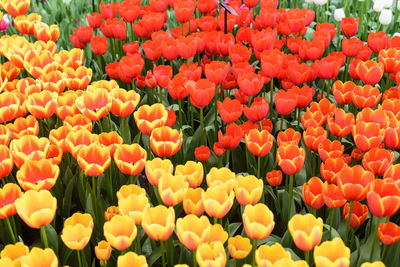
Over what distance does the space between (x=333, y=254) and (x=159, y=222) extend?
1.73 feet

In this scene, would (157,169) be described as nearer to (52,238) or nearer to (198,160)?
(52,238)

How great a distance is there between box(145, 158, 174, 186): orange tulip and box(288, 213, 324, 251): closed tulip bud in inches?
20.0

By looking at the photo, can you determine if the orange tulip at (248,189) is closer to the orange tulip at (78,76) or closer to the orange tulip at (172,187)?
the orange tulip at (172,187)

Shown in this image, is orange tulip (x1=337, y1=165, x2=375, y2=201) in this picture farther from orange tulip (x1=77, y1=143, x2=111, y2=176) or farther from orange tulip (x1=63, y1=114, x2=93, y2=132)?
orange tulip (x1=63, y1=114, x2=93, y2=132)

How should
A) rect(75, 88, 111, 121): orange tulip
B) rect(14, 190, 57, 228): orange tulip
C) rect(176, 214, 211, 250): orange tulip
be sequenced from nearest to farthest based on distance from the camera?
rect(176, 214, 211, 250): orange tulip < rect(14, 190, 57, 228): orange tulip < rect(75, 88, 111, 121): orange tulip

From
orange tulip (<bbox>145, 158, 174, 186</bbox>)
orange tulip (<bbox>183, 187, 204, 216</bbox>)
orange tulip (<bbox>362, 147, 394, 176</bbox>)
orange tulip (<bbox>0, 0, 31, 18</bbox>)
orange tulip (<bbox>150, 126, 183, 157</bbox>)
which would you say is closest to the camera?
orange tulip (<bbox>183, 187, 204, 216</bbox>)

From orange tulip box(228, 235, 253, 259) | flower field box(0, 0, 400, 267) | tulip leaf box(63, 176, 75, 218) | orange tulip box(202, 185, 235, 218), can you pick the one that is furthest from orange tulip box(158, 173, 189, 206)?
tulip leaf box(63, 176, 75, 218)

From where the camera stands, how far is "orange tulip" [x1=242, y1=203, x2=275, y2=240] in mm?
1485

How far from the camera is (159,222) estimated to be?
5.03 feet

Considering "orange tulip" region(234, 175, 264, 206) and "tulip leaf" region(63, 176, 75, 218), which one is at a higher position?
"orange tulip" region(234, 175, 264, 206)

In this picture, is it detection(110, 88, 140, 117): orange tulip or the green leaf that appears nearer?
the green leaf

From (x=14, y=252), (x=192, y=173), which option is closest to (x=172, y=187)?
(x=192, y=173)

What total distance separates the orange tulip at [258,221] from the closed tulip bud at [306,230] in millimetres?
67

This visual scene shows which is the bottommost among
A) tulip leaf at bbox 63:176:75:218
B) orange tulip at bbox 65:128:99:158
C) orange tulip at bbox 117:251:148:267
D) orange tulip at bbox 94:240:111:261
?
tulip leaf at bbox 63:176:75:218
